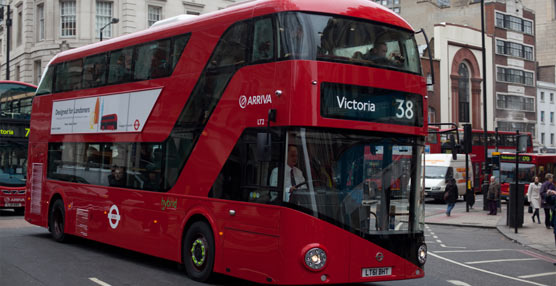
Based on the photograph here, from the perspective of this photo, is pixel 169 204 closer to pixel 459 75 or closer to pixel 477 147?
pixel 477 147

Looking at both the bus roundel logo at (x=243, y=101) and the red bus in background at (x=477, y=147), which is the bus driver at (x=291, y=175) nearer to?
the bus roundel logo at (x=243, y=101)

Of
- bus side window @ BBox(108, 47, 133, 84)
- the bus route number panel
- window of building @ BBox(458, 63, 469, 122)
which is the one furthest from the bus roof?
window of building @ BBox(458, 63, 469, 122)

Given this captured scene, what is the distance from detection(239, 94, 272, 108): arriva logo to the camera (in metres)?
8.97

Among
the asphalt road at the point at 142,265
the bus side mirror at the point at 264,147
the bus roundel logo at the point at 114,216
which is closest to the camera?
the bus side mirror at the point at 264,147

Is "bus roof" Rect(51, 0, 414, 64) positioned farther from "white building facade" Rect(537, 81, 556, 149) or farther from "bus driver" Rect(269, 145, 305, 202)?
"white building facade" Rect(537, 81, 556, 149)

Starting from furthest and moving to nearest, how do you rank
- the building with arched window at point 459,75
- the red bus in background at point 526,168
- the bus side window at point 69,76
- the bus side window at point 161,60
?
the building with arched window at point 459,75
the red bus in background at point 526,168
the bus side window at point 69,76
the bus side window at point 161,60

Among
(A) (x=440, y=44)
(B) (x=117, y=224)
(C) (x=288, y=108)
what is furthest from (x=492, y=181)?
(A) (x=440, y=44)

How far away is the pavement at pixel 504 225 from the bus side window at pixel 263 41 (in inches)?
395

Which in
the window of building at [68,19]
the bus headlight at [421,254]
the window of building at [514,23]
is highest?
the window of building at [514,23]

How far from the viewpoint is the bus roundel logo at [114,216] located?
1256cm

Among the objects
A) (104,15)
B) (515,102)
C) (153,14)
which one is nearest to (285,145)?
(104,15)

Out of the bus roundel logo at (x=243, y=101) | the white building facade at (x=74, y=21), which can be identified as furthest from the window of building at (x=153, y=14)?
the bus roundel logo at (x=243, y=101)

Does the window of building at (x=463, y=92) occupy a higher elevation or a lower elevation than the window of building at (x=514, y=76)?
lower

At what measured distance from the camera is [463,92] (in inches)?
2618
